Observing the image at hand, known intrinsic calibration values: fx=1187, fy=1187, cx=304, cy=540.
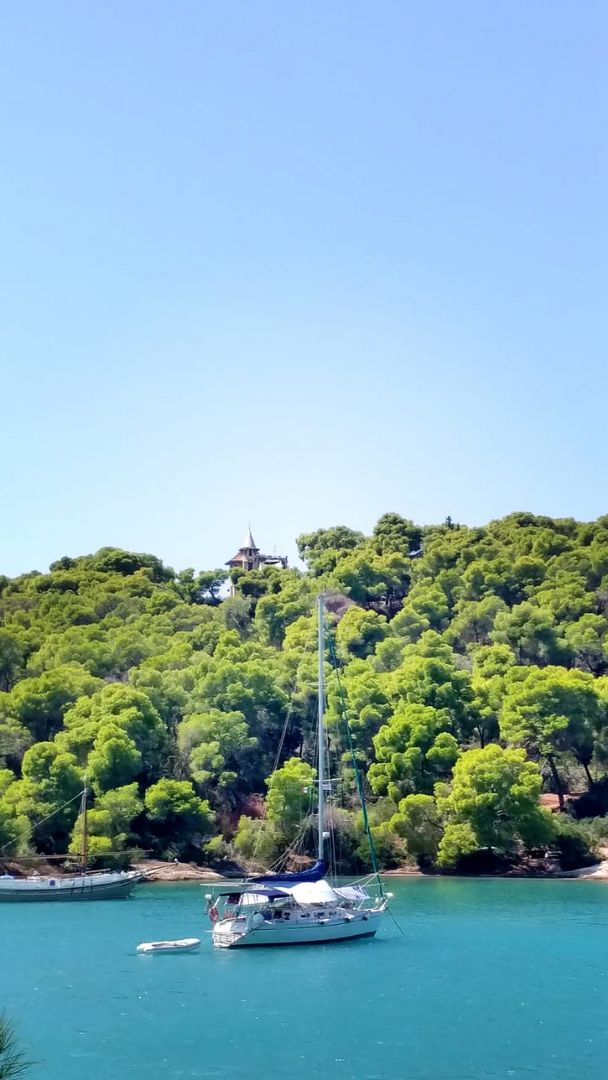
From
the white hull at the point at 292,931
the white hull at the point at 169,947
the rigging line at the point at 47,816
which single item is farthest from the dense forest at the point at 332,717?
the white hull at the point at 169,947

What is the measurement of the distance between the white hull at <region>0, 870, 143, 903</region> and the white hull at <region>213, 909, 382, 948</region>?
16592mm

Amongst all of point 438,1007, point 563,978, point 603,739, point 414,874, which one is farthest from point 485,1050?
point 603,739

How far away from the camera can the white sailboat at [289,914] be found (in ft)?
129

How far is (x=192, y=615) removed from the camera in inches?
3873

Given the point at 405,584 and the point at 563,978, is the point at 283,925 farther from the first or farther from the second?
the point at 405,584

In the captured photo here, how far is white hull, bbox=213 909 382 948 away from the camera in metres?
39.3

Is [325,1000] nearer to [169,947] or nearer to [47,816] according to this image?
[169,947]

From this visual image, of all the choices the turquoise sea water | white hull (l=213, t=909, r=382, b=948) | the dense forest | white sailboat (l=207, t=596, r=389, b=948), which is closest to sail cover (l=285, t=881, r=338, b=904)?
white sailboat (l=207, t=596, r=389, b=948)

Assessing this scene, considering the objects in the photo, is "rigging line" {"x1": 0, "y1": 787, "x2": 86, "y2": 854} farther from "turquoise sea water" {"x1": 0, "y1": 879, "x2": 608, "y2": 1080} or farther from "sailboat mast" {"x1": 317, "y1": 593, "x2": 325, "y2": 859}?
"sailboat mast" {"x1": 317, "y1": 593, "x2": 325, "y2": 859}

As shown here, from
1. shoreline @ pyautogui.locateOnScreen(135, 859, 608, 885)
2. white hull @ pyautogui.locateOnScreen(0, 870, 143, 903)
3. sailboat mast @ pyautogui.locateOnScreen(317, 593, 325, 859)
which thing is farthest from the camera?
shoreline @ pyautogui.locateOnScreen(135, 859, 608, 885)

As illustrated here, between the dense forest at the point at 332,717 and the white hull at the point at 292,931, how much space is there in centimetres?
623

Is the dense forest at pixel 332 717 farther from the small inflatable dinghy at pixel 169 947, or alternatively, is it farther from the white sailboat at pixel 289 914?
the small inflatable dinghy at pixel 169 947

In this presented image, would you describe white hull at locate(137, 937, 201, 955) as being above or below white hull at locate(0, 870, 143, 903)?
below

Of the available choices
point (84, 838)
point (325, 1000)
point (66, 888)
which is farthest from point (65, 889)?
point (325, 1000)
